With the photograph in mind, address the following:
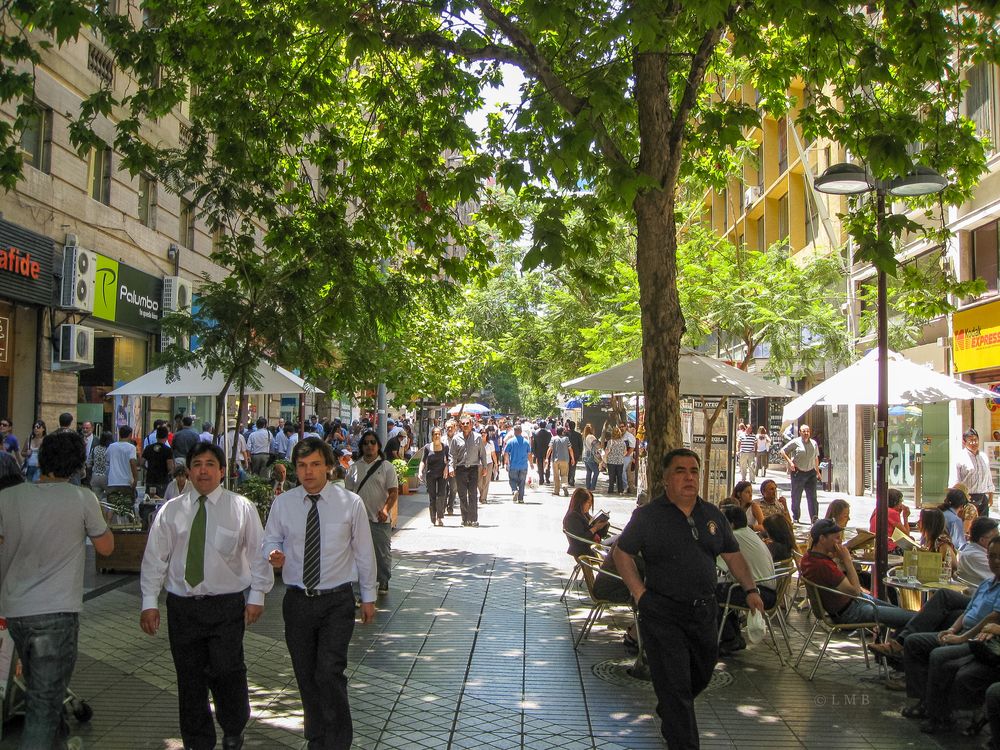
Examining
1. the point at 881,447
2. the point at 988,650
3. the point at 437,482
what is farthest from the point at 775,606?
the point at 437,482

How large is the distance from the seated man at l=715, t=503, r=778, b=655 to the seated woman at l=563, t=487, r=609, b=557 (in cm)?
173

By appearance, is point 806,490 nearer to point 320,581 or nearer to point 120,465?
point 120,465

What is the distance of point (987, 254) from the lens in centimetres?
1945

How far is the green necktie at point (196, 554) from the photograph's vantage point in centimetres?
495

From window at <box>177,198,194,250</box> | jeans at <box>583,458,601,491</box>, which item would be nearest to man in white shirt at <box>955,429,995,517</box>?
jeans at <box>583,458,601,491</box>

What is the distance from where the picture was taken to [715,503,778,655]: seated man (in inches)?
305

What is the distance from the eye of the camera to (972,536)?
292 inches

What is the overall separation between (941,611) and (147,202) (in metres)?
18.8

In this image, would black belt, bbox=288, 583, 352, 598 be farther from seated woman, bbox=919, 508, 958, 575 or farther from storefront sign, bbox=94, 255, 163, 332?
storefront sign, bbox=94, 255, 163, 332

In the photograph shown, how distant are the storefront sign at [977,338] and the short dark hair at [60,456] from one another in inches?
698

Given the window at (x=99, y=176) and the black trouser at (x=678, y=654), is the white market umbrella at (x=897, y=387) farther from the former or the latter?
the window at (x=99, y=176)

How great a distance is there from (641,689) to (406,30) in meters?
A: 6.76

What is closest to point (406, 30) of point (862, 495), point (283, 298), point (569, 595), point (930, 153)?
point (283, 298)

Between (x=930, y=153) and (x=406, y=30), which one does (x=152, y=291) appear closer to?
(x=406, y=30)
